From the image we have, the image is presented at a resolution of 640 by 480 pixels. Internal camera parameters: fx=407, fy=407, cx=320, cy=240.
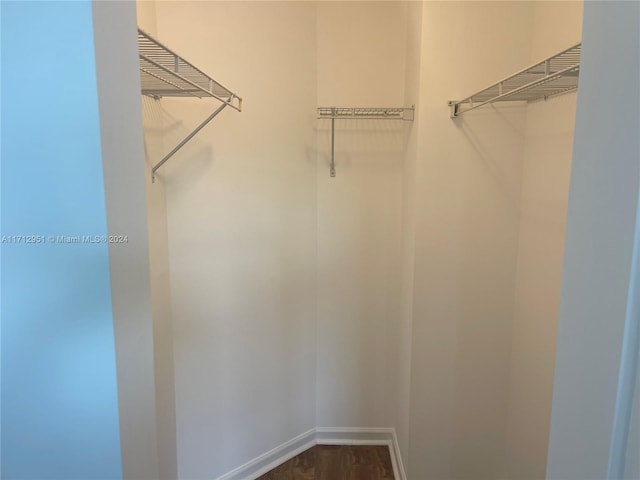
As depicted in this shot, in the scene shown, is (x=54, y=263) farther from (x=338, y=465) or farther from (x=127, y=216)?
(x=338, y=465)

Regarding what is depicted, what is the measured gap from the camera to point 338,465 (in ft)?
7.55

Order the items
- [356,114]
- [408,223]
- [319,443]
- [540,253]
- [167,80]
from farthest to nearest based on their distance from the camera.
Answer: [319,443]
[356,114]
[408,223]
[540,253]
[167,80]

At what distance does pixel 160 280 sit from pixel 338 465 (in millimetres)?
1471

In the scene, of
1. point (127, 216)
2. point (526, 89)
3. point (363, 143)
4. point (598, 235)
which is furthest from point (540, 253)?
point (127, 216)

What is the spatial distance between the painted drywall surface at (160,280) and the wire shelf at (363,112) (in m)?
0.88

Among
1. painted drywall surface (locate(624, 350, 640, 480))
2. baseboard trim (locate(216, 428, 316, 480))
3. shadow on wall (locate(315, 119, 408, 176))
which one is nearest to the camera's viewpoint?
painted drywall surface (locate(624, 350, 640, 480))

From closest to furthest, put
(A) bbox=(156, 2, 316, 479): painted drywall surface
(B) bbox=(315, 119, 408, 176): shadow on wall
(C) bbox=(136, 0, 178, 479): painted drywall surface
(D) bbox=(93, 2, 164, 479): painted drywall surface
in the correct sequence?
1. (D) bbox=(93, 2, 164, 479): painted drywall surface
2. (C) bbox=(136, 0, 178, 479): painted drywall surface
3. (A) bbox=(156, 2, 316, 479): painted drywall surface
4. (B) bbox=(315, 119, 408, 176): shadow on wall

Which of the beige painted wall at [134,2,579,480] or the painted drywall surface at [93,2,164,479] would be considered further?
the beige painted wall at [134,2,579,480]

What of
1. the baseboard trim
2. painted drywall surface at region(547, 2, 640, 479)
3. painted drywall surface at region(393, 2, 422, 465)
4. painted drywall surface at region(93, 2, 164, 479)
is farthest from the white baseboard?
painted drywall surface at region(547, 2, 640, 479)

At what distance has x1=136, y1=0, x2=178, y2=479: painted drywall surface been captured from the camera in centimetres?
162

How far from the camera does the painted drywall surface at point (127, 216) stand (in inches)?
23.2

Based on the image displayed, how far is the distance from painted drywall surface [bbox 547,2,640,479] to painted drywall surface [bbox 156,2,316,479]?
5.16 ft

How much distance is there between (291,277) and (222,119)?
89 cm

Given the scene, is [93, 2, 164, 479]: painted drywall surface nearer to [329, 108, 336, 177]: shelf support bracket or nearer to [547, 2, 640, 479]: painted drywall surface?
[547, 2, 640, 479]: painted drywall surface
